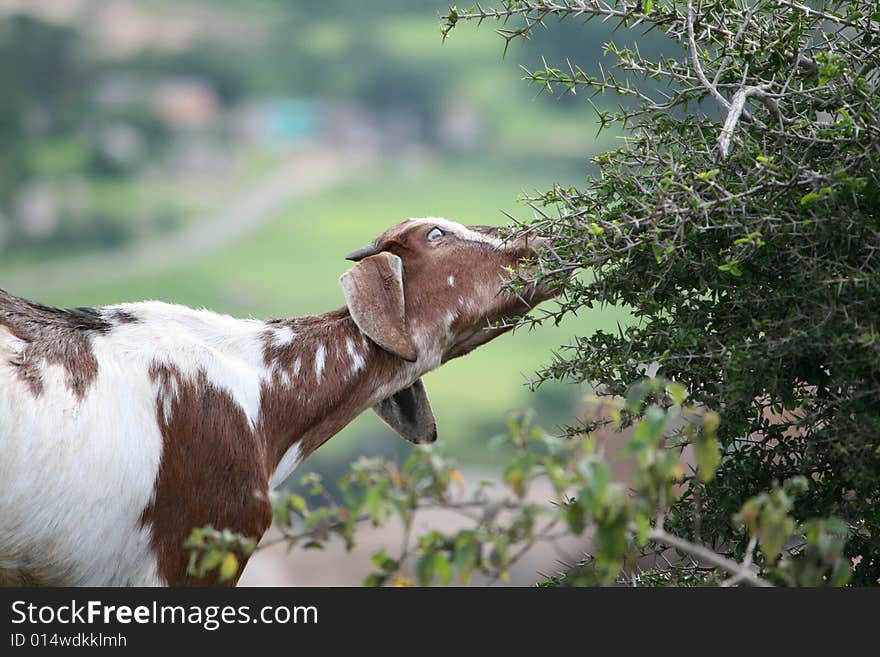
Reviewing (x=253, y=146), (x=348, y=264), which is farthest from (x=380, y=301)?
(x=253, y=146)

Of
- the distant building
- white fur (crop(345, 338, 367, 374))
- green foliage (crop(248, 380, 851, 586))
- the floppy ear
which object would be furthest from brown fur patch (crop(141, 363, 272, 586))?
the distant building

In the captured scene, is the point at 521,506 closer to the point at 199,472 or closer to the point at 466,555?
the point at 466,555

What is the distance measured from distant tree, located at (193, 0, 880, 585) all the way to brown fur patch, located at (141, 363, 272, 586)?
0.83m

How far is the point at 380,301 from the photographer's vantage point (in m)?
5.09

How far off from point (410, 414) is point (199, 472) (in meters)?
1.31

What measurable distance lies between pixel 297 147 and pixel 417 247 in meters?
28.6

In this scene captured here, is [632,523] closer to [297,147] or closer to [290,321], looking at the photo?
[290,321]

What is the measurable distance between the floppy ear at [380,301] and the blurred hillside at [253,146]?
50.5 feet

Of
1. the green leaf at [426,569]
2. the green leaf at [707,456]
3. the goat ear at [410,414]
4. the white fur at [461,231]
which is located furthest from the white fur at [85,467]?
the green leaf at [707,456]

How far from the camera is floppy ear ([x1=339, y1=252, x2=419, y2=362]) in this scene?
16.5 feet

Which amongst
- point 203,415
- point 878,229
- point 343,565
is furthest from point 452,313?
point 343,565

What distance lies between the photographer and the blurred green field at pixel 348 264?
66.5 ft

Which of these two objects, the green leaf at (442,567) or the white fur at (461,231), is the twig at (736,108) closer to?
the white fur at (461,231)

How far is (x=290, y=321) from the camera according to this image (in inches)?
211
